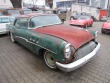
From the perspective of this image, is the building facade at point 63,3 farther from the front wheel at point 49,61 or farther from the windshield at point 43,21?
Answer: the front wheel at point 49,61

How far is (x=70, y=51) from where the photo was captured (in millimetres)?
2635

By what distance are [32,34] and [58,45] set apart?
1299 mm

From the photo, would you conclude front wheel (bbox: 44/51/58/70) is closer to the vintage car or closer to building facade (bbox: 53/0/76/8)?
the vintage car

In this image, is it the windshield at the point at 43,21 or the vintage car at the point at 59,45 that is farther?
the windshield at the point at 43,21

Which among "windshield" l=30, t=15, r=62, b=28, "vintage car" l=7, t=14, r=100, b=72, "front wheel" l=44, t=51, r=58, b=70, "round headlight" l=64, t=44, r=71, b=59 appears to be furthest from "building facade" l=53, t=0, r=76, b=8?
"round headlight" l=64, t=44, r=71, b=59

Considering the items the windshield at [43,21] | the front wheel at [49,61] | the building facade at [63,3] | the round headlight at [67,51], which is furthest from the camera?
the building facade at [63,3]

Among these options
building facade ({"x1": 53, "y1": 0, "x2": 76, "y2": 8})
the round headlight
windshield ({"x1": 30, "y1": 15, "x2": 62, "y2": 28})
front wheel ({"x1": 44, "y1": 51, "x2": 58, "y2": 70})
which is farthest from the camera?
building facade ({"x1": 53, "y1": 0, "x2": 76, "y2": 8})

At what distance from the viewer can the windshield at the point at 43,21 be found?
3879 mm

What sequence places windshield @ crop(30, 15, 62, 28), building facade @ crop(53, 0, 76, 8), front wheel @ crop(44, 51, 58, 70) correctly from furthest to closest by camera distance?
building facade @ crop(53, 0, 76, 8)
windshield @ crop(30, 15, 62, 28)
front wheel @ crop(44, 51, 58, 70)

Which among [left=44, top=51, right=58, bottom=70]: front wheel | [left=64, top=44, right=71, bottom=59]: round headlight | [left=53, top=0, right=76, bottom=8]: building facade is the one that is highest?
[left=53, top=0, right=76, bottom=8]: building facade

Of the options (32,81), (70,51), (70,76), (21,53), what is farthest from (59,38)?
(21,53)

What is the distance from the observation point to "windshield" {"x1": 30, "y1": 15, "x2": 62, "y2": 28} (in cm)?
388

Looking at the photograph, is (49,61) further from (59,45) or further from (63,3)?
(63,3)

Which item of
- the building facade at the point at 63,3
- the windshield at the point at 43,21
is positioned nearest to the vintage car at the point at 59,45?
the windshield at the point at 43,21
